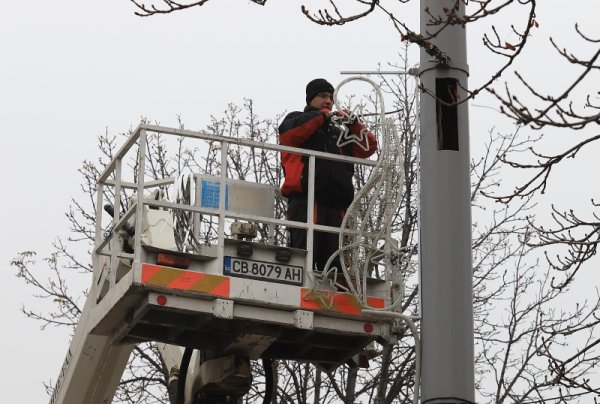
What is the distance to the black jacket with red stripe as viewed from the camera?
480 inches

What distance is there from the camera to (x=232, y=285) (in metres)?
11.4

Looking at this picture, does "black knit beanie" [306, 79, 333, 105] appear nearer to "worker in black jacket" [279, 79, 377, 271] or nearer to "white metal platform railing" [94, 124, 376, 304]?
"worker in black jacket" [279, 79, 377, 271]

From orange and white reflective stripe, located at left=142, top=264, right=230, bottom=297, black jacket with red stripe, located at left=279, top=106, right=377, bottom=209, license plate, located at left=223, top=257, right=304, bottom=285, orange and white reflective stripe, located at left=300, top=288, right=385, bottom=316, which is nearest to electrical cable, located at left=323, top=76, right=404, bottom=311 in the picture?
orange and white reflective stripe, located at left=300, top=288, right=385, bottom=316

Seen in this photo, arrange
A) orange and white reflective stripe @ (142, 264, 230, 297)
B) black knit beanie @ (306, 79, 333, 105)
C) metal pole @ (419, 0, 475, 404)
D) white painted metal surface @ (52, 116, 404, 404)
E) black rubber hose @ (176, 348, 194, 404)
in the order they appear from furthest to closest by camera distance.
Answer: black knit beanie @ (306, 79, 333, 105) → black rubber hose @ (176, 348, 194, 404) → white painted metal surface @ (52, 116, 404, 404) → orange and white reflective stripe @ (142, 264, 230, 297) → metal pole @ (419, 0, 475, 404)

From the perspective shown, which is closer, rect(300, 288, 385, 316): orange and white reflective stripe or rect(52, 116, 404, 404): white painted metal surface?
rect(52, 116, 404, 404): white painted metal surface

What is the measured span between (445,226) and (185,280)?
344cm

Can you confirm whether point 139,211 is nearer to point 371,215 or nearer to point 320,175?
point 320,175

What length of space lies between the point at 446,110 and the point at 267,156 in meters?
14.1

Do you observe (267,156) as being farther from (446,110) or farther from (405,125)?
(446,110)

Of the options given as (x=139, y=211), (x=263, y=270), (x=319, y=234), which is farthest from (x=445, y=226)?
(x=319, y=234)

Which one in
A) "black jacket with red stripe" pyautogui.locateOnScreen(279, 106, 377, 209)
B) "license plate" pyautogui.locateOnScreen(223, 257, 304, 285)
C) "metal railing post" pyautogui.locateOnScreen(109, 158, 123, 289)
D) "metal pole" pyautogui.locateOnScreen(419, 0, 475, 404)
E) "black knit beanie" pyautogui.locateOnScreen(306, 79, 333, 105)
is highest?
"black knit beanie" pyautogui.locateOnScreen(306, 79, 333, 105)

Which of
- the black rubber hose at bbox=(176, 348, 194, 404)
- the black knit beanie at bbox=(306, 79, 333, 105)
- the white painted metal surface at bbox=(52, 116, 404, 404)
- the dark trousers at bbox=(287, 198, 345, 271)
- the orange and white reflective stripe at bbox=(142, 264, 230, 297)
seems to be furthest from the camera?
the black knit beanie at bbox=(306, 79, 333, 105)

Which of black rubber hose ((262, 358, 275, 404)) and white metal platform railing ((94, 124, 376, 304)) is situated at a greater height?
white metal platform railing ((94, 124, 376, 304))

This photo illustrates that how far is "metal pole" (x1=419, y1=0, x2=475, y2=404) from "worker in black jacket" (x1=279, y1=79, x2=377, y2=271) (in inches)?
133
